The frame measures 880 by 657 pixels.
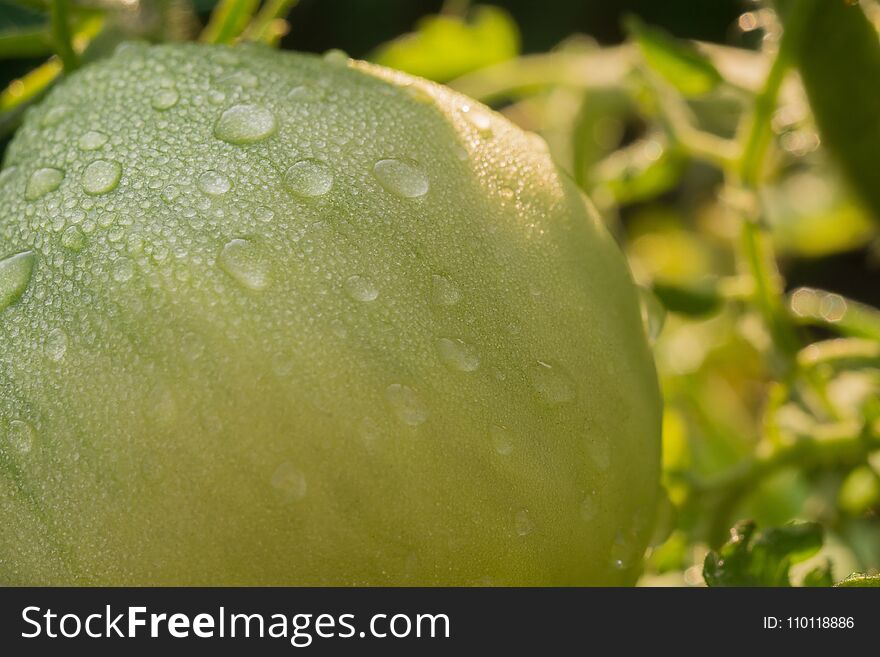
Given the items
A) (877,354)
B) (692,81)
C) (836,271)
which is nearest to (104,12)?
(692,81)

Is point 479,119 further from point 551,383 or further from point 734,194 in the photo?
point 734,194

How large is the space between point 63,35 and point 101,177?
0.18 meters

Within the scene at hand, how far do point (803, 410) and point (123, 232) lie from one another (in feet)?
2.04

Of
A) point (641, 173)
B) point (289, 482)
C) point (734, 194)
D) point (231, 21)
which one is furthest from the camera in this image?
point (641, 173)

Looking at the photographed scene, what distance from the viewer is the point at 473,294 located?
1.60 ft

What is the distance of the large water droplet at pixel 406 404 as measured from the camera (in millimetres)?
452

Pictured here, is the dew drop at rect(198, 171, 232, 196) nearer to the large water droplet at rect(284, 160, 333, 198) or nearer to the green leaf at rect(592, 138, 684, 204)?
the large water droplet at rect(284, 160, 333, 198)

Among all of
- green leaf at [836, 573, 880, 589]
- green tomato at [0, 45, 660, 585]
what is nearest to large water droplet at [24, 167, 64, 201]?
green tomato at [0, 45, 660, 585]

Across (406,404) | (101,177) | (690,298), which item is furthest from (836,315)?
(101,177)

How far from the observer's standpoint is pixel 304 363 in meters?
0.45

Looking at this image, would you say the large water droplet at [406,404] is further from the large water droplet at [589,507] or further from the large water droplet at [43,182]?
the large water droplet at [43,182]

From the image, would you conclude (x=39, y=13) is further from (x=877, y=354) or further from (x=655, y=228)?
(x=655, y=228)

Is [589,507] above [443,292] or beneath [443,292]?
beneath

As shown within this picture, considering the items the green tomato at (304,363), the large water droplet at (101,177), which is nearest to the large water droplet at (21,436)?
the green tomato at (304,363)
